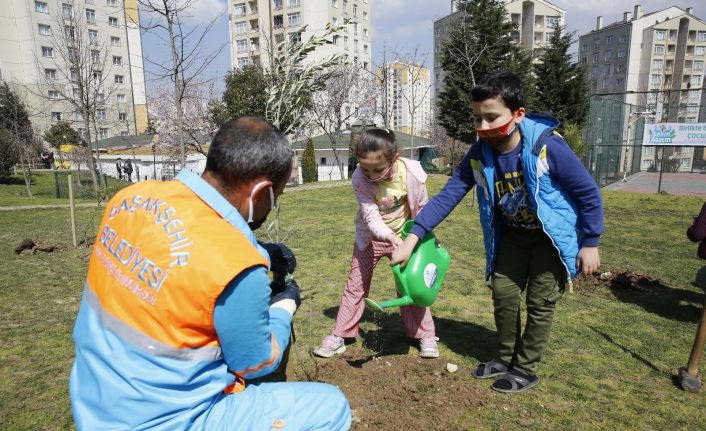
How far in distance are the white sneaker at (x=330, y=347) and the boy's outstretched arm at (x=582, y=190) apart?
66.5 inches

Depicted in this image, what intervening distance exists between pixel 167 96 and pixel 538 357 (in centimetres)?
2722

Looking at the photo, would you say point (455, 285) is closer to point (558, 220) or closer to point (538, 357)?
point (538, 357)

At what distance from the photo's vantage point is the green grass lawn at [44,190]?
14.4 m

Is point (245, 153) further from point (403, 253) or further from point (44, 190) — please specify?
point (44, 190)

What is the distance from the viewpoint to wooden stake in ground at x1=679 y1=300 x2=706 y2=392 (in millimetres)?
2627

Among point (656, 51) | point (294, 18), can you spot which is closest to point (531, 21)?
point (656, 51)

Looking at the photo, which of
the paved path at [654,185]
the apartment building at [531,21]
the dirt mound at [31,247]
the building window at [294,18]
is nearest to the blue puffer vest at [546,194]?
the dirt mound at [31,247]

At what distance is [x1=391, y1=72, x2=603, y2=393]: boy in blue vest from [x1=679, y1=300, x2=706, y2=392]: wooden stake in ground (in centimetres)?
82

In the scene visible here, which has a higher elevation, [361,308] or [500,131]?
[500,131]

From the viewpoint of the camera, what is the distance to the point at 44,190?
19.7m

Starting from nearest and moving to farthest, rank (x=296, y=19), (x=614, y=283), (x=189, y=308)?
1. (x=189, y=308)
2. (x=614, y=283)
3. (x=296, y=19)

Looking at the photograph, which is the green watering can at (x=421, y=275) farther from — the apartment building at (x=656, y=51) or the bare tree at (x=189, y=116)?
the apartment building at (x=656, y=51)

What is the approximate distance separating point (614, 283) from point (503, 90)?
3.50 meters

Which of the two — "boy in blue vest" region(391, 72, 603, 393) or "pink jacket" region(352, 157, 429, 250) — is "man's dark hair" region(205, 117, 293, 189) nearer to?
"boy in blue vest" region(391, 72, 603, 393)
